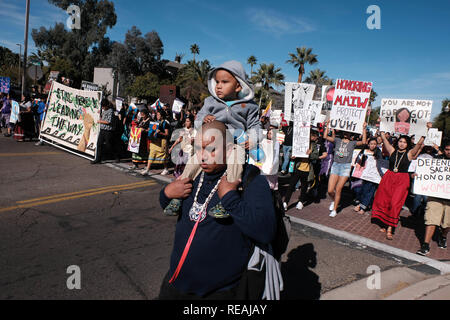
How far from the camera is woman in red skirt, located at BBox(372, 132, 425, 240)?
5301 mm

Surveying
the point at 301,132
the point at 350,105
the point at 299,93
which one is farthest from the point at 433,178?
the point at 299,93

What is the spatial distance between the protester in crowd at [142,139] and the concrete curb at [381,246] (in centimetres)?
535

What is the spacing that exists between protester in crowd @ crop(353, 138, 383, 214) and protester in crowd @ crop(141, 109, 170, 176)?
5.33 metres

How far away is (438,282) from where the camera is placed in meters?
3.70

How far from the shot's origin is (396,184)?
17.9 ft

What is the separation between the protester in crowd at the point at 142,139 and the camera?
29.6 feet

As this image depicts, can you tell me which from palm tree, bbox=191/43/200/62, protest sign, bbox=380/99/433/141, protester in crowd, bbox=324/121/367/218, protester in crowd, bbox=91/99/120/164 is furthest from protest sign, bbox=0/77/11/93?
palm tree, bbox=191/43/200/62

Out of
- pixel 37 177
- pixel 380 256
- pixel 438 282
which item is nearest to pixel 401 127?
pixel 380 256

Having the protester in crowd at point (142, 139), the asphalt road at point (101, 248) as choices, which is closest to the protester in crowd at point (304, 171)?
the asphalt road at point (101, 248)

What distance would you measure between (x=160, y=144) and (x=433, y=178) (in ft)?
22.3

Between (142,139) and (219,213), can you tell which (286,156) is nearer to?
(142,139)

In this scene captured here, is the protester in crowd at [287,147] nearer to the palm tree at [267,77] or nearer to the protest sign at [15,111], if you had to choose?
the protest sign at [15,111]
